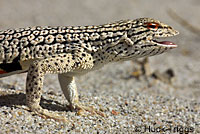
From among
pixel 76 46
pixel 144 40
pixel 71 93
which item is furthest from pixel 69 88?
pixel 144 40

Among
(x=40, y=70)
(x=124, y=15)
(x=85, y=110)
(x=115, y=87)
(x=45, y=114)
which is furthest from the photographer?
(x=124, y=15)

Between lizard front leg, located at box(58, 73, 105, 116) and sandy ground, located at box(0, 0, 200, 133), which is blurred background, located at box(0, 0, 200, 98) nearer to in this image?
sandy ground, located at box(0, 0, 200, 133)

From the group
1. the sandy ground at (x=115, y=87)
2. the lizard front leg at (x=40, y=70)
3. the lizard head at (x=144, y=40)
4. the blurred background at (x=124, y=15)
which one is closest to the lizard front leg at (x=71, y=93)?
the sandy ground at (x=115, y=87)

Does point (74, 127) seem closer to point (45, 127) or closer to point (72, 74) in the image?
point (45, 127)

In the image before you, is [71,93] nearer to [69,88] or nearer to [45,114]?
[69,88]

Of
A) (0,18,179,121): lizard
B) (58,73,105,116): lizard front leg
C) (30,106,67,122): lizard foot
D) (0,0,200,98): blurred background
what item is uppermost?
(0,0,200,98): blurred background

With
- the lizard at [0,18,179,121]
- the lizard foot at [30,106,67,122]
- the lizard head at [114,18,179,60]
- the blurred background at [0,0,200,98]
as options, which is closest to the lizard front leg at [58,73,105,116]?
the lizard at [0,18,179,121]
